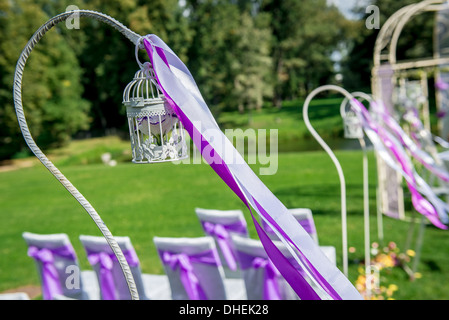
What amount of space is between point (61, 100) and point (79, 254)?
836 inches

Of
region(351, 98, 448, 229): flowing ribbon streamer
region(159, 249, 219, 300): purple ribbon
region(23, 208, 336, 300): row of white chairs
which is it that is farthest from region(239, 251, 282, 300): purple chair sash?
region(351, 98, 448, 229): flowing ribbon streamer

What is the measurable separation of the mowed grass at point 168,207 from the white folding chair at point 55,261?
2.12 m

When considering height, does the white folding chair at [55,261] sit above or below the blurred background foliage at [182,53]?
below

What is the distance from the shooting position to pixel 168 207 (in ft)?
32.1

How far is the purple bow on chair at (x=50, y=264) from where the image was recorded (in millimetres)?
3858

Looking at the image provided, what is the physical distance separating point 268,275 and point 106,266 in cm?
134

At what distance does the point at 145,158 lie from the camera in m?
1.83

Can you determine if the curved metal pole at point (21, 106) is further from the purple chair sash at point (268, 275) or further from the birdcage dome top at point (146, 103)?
the purple chair sash at point (268, 275)

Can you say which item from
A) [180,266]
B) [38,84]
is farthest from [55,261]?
[38,84]

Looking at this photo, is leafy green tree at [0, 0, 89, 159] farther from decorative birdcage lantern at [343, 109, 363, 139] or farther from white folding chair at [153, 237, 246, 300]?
white folding chair at [153, 237, 246, 300]

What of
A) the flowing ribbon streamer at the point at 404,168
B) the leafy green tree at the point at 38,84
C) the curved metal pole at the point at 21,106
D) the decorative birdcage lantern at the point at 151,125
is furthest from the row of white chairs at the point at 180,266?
the leafy green tree at the point at 38,84
